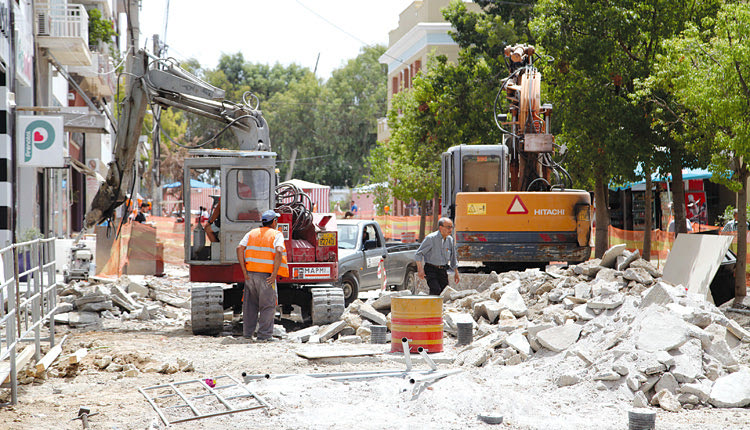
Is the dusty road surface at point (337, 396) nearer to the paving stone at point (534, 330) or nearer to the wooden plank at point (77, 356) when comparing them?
the wooden plank at point (77, 356)

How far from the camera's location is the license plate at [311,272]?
548 inches

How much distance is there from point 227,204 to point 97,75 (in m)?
18.8

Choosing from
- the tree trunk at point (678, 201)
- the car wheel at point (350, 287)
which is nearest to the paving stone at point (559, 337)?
the car wheel at point (350, 287)

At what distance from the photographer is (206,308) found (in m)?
13.2

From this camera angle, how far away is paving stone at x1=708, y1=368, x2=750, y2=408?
25.4 ft

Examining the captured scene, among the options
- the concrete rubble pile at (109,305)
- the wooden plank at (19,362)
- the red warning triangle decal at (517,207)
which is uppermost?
the red warning triangle decal at (517,207)

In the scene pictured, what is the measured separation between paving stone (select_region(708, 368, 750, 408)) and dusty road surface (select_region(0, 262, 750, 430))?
0.27ft

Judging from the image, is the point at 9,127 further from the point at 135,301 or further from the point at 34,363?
the point at 34,363

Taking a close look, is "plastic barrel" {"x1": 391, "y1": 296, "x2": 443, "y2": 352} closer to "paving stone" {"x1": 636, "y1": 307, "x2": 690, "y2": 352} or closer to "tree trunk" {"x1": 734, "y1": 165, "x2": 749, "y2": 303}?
"paving stone" {"x1": 636, "y1": 307, "x2": 690, "y2": 352}

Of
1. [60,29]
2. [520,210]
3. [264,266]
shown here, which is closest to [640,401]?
[264,266]

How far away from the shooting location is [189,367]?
9703 mm

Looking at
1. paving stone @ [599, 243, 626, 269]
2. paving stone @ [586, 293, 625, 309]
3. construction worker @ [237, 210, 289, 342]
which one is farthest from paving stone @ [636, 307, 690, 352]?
construction worker @ [237, 210, 289, 342]

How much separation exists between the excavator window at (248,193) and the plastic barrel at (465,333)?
156 inches

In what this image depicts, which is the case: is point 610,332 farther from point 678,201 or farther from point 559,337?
point 678,201
